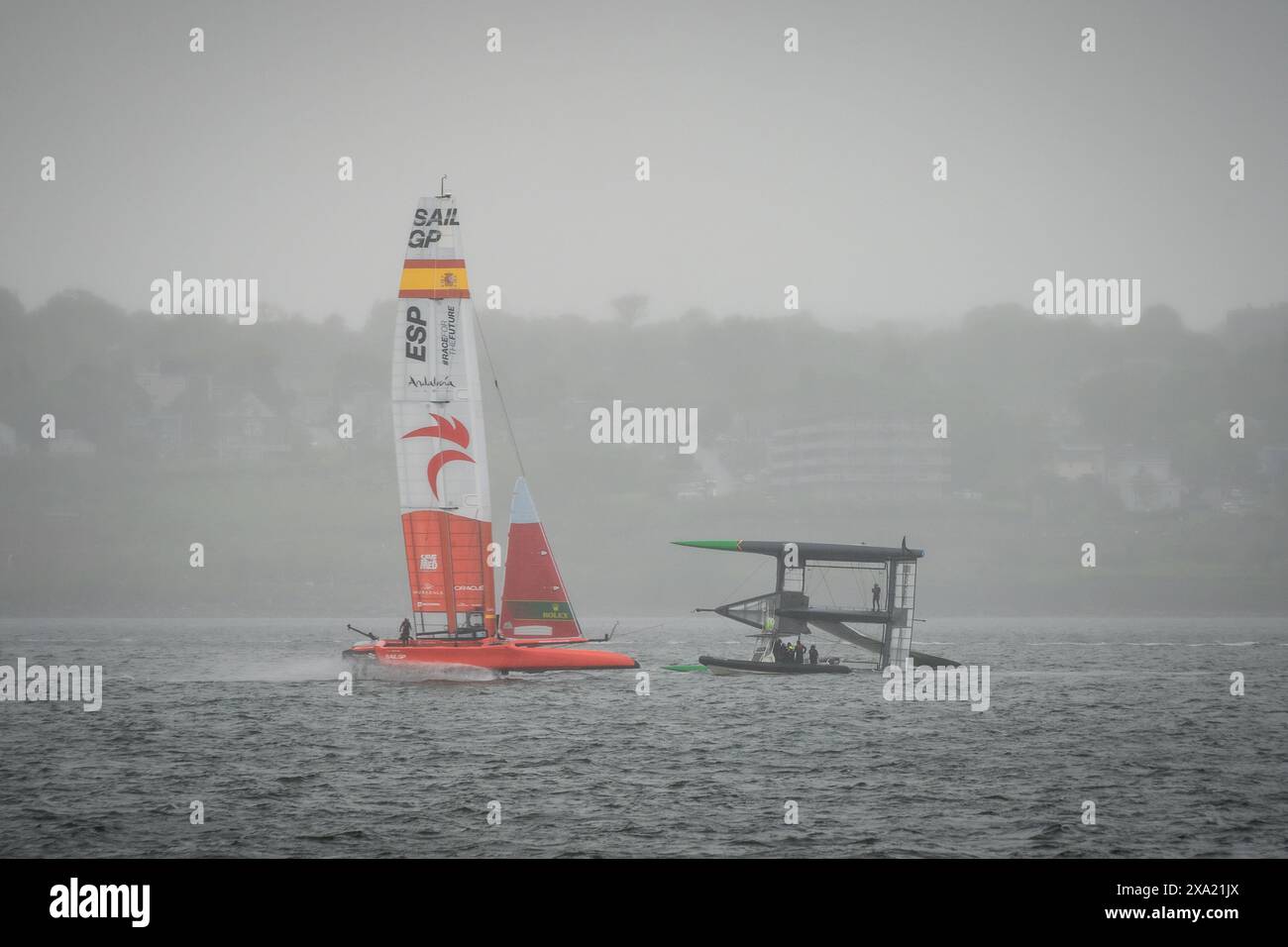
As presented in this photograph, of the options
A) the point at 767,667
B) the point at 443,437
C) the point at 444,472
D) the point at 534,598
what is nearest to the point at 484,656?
the point at 534,598

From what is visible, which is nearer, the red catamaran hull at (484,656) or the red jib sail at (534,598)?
the red catamaran hull at (484,656)

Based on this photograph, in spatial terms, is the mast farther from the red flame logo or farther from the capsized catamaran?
the capsized catamaran

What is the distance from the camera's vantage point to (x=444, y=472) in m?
63.3

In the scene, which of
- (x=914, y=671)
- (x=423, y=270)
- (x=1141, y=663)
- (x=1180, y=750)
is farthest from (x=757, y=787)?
(x=1141, y=663)

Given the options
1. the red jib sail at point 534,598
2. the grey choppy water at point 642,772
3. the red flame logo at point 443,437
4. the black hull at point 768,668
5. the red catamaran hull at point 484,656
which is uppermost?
the red flame logo at point 443,437

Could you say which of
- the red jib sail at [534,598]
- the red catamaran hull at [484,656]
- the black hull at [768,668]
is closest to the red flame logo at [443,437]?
the red jib sail at [534,598]

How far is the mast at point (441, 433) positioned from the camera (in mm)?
62000

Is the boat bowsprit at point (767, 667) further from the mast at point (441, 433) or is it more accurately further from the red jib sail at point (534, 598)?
the mast at point (441, 433)

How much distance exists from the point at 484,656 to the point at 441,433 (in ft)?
37.1

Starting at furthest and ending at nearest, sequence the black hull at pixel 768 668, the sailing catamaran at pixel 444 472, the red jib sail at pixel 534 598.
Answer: the black hull at pixel 768 668 → the red jib sail at pixel 534 598 → the sailing catamaran at pixel 444 472

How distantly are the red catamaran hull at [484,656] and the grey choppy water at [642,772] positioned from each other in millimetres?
1736

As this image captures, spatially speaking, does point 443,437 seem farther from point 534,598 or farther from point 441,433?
point 534,598
